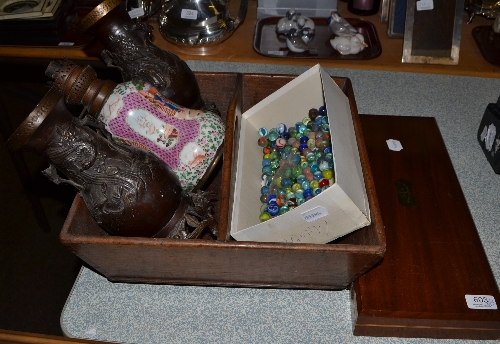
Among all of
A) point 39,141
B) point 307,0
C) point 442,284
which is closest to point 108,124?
point 39,141

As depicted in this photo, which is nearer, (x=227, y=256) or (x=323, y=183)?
(x=227, y=256)

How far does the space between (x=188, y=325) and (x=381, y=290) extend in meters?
0.31

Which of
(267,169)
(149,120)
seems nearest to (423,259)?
(267,169)

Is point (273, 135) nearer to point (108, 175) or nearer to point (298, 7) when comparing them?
point (108, 175)

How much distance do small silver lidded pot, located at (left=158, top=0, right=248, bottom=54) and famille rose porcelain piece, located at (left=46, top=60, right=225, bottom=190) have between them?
56 cm

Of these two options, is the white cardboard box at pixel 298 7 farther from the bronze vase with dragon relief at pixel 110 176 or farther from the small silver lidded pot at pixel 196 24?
the bronze vase with dragon relief at pixel 110 176

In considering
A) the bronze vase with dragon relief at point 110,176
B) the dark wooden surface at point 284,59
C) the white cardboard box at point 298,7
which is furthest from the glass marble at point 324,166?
the white cardboard box at point 298,7

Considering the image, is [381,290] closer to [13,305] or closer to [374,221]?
[374,221]

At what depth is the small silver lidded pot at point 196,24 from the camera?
124cm

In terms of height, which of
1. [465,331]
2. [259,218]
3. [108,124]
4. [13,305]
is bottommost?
[13,305]

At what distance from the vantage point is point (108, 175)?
2.10 ft

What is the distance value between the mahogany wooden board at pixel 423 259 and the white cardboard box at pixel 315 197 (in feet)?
0.44

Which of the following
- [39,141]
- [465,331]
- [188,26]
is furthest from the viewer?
[188,26]

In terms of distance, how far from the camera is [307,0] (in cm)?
134
